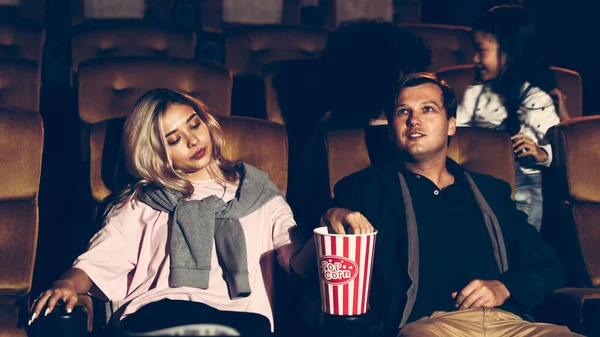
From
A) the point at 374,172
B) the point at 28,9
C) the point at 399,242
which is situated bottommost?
the point at 399,242

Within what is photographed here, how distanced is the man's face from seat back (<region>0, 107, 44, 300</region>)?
84cm

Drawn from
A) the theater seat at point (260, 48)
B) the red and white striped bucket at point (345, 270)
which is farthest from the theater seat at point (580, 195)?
the theater seat at point (260, 48)

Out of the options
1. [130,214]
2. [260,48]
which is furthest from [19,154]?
[260,48]

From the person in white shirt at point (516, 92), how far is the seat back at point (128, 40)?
1.46m

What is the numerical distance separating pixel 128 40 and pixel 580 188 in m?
2.23

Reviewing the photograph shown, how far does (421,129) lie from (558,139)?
43 cm

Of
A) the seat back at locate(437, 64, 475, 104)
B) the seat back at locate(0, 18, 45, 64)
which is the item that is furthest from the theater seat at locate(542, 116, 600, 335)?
the seat back at locate(0, 18, 45, 64)

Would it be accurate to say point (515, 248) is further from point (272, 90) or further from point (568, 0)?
point (568, 0)

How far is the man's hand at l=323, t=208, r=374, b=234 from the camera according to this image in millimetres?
1357

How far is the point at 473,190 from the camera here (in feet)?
5.40

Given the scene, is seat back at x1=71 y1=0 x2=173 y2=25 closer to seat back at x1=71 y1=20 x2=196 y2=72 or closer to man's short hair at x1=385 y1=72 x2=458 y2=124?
seat back at x1=71 y1=20 x2=196 y2=72

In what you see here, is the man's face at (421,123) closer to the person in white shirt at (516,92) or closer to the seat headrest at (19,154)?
the person in white shirt at (516,92)

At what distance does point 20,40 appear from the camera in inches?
133

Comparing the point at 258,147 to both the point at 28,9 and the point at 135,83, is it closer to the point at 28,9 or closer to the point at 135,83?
the point at 135,83
